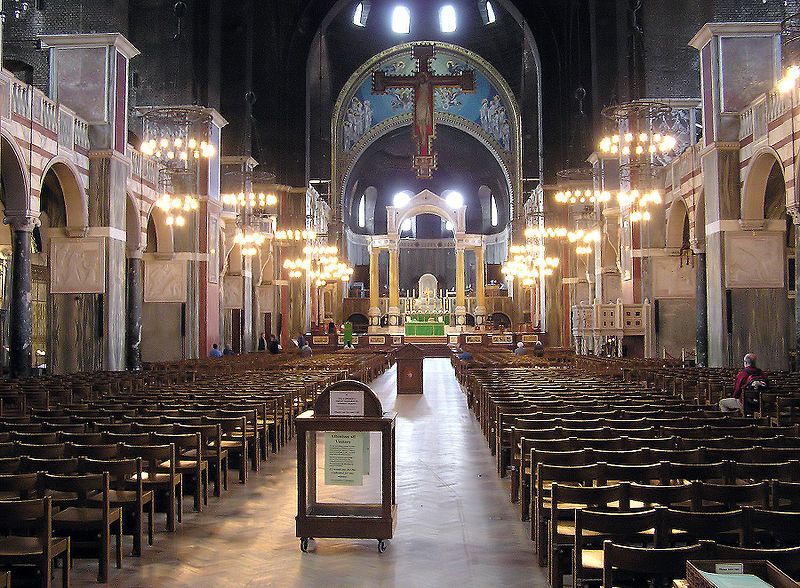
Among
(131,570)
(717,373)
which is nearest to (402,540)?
(131,570)

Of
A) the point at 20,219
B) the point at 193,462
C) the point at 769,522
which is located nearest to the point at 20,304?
the point at 20,219

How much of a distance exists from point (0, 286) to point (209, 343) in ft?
23.0

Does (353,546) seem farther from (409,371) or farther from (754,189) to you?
(754,189)

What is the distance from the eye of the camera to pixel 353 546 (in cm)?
671

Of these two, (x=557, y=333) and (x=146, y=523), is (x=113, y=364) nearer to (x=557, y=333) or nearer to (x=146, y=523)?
(x=146, y=523)

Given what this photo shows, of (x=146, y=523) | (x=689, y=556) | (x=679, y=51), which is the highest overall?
(x=679, y=51)

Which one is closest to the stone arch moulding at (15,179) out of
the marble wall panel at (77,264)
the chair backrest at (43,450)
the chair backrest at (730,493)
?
the marble wall panel at (77,264)

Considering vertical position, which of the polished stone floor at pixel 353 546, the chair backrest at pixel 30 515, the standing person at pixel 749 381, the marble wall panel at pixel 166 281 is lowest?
the polished stone floor at pixel 353 546

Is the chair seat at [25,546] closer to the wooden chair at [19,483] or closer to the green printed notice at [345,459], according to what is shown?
the wooden chair at [19,483]

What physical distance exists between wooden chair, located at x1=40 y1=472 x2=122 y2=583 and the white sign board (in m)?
1.89

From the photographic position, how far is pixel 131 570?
6.07 metres

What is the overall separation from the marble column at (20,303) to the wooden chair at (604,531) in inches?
654

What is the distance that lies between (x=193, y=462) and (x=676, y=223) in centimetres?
2167

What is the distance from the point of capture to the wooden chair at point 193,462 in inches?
308
